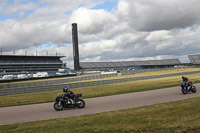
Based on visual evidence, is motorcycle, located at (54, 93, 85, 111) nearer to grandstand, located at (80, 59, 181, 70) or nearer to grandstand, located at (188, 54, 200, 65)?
grandstand, located at (80, 59, 181, 70)

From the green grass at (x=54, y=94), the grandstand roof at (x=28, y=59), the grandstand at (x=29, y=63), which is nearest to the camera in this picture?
the green grass at (x=54, y=94)

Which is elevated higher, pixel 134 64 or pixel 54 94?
pixel 134 64

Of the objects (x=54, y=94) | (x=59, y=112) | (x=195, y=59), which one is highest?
(x=195, y=59)

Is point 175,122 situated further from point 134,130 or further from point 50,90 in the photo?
point 50,90

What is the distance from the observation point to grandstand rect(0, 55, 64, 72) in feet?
301

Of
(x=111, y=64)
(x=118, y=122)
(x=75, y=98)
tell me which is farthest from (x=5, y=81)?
(x=111, y=64)

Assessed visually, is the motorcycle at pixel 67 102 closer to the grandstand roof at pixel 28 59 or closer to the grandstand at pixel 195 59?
the grandstand roof at pixel 28 59

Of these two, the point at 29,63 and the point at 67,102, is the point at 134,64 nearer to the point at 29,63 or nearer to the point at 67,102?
the point at 29,63

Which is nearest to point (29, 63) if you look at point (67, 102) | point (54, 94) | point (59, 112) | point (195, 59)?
point (195, 59)

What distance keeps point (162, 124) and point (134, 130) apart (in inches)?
41.8

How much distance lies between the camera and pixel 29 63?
3875 inches

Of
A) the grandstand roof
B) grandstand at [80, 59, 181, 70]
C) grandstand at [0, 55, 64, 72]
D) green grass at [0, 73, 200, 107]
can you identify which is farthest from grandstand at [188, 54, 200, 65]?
green grass at [0, 73, 200, 107]

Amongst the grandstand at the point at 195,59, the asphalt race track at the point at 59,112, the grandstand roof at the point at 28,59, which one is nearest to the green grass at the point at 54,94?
the asphalt race track at the point at 59,112

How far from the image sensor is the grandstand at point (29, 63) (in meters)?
91.6
